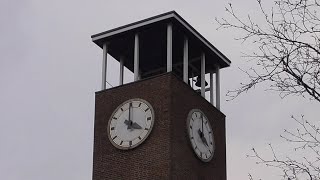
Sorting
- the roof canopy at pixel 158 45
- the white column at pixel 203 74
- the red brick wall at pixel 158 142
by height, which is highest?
the roof canopy at pixel 158 45

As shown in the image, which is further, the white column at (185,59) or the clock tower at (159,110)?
the white column at (185,59)

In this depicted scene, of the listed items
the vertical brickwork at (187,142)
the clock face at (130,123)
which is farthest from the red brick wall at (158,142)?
the clock face at (130,123)

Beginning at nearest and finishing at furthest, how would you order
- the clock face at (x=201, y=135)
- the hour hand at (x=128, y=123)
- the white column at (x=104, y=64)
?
1. the hour hand at (x=128, y=123)
2. the clock face at (x=201, y=135)
3. the white column at (x=104, y=64)

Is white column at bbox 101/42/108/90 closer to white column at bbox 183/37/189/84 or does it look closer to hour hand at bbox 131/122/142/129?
hour hand at bbox 131/122/142/129

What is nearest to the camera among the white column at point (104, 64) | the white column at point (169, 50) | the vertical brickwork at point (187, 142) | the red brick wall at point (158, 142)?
the red brick wall at point (158, 142)

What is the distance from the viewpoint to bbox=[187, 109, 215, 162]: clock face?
25969 millimetres

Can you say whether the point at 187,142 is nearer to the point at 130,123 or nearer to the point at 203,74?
the point at 130,123

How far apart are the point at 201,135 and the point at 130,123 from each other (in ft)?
7.95

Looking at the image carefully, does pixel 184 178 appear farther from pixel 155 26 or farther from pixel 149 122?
pixel 155 26

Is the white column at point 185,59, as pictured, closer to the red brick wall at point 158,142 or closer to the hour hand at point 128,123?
the red brick wall at point 158,142

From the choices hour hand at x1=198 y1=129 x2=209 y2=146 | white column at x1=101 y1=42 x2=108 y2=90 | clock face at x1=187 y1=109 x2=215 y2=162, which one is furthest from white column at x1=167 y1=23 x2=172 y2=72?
white column at x1=101 y1=42 x2=108 y2=90

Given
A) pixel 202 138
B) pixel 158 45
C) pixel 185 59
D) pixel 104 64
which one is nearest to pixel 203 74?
pixel 185 59

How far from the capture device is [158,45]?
91.0 ft

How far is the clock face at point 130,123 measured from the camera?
25297mm
